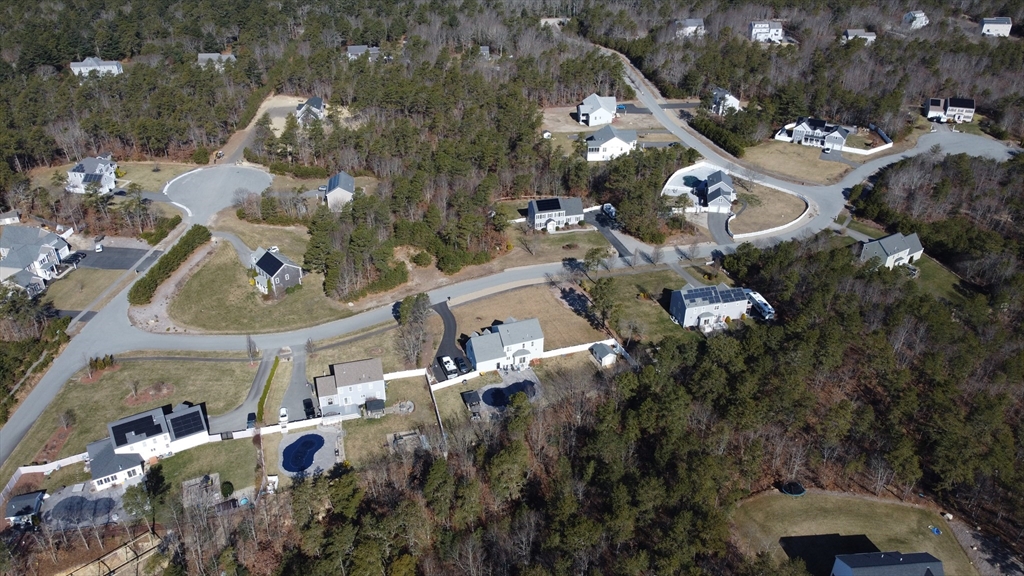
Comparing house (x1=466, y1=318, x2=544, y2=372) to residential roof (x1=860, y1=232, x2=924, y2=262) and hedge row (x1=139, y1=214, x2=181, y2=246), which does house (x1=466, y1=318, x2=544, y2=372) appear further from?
hedge row (x1=139, y1=214, x2=181, y2=246)

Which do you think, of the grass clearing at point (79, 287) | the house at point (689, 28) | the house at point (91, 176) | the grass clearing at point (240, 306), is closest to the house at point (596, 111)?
the house at point (689, 28)

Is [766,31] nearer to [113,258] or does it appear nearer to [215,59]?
[215,59]

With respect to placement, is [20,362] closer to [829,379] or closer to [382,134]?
[382,134]

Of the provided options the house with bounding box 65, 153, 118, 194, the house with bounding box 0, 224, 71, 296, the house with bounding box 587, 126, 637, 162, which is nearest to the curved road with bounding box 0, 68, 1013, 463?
the house with bounding box 65, 153, 118, 194

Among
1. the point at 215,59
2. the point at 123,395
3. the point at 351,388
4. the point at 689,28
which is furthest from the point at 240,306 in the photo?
the point at 689,28

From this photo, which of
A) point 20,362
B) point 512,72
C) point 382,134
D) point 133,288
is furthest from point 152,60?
point 20,362
